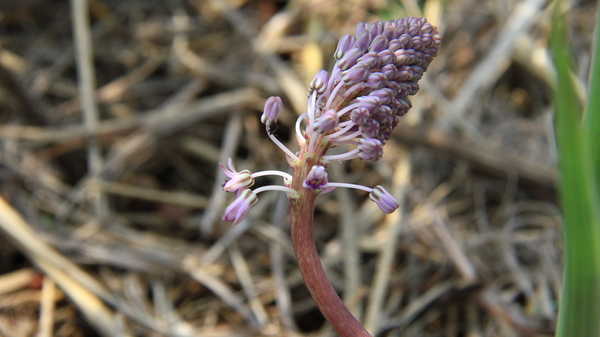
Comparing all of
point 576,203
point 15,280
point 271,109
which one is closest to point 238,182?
point 271,109

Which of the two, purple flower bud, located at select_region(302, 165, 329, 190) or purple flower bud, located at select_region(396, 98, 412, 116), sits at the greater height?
purple flower bud, located at select_region(396, 98, 412, 116)

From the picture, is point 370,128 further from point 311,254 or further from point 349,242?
point 349,242

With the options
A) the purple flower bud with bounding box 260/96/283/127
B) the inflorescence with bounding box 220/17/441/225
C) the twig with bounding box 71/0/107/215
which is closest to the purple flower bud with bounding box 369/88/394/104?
the inflorescence with bounding box 220/17/441/225

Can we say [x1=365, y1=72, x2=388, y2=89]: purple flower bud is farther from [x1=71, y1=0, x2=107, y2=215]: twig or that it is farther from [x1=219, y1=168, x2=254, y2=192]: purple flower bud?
[x1=71, y1=0, x2=107, y2=215]: twig

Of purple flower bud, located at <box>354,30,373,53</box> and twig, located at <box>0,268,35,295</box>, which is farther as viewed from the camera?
twig, located at <box>0,268,35,295</box>

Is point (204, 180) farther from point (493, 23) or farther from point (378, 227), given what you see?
point (493, 23)
